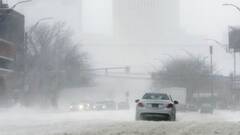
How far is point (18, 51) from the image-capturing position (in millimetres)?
83188

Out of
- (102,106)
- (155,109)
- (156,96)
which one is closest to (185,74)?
(102,106)

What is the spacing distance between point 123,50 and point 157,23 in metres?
64.9

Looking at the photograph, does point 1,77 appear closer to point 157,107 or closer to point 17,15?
point 17,15

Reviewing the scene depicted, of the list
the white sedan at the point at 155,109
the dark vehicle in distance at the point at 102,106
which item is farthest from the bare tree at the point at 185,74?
the white sedan at the point at 155,109

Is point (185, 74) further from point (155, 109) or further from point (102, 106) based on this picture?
point (155, 109)

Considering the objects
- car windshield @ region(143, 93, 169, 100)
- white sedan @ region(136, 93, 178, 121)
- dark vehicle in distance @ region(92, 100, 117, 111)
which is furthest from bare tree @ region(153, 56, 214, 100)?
white sedan @ region(136, 93, 178, 121)

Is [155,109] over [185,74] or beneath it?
beneath

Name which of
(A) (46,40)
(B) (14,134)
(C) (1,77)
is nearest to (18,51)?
(A) (46,40)

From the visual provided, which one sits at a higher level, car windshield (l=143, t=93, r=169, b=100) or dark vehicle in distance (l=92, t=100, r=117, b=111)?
car windshield (l=143, t=93, r=169, b=100)

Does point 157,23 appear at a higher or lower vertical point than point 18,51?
higher

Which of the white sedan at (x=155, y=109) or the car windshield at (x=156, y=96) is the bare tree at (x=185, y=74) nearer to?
the car windshield at (x=156, y=96)

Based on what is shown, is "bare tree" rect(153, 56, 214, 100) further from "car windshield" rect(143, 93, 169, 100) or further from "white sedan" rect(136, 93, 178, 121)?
"white sedan" rect(136, 93, 178, 121)

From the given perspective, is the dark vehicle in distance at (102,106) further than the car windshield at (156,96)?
Yes

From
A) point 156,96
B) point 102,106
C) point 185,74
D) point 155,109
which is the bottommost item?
point 102,106
